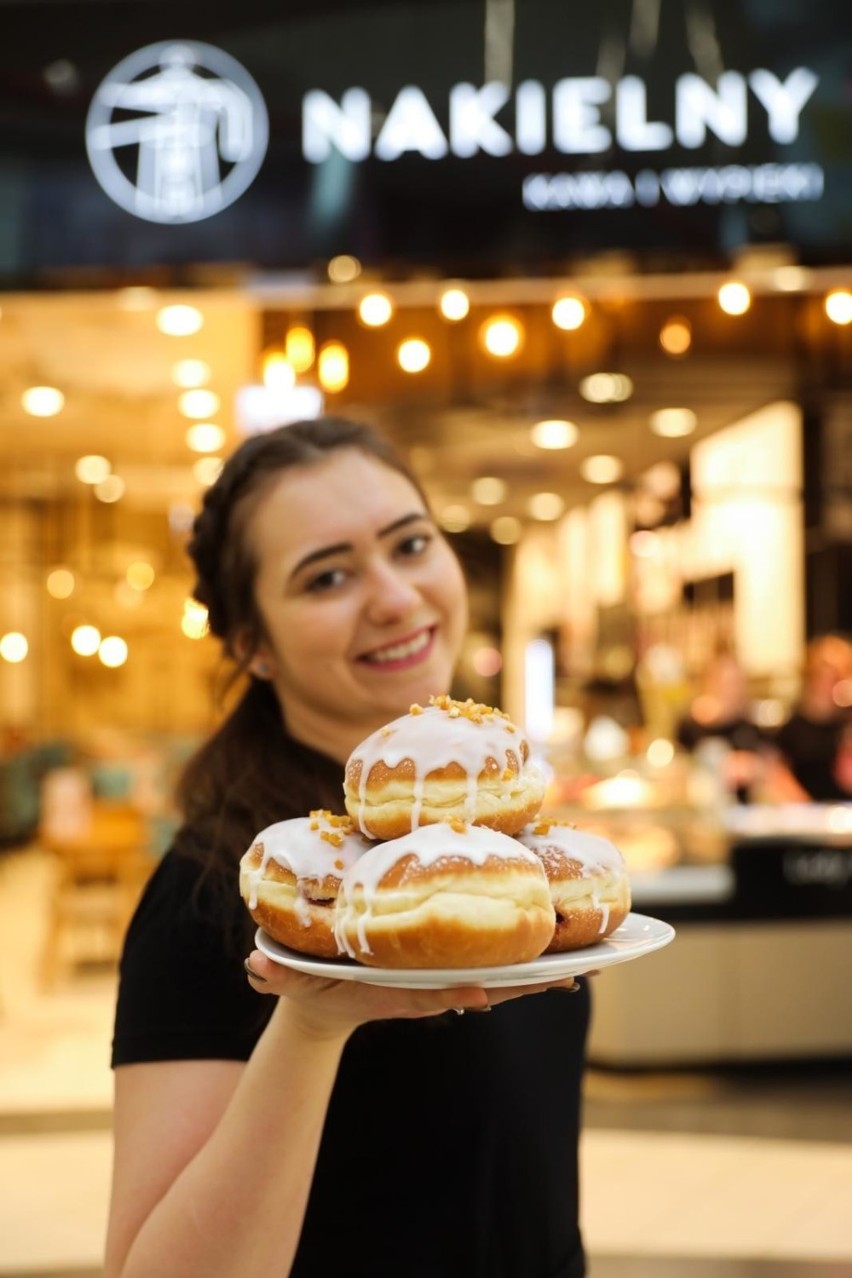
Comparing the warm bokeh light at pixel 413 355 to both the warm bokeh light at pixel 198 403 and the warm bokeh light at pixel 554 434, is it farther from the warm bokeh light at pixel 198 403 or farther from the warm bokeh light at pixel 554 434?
the warm bokeh light at pixel 198 403

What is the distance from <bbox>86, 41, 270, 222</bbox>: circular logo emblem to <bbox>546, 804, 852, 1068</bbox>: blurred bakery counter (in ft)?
10.4

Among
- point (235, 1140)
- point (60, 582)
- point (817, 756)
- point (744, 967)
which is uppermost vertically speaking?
point (60, 582)

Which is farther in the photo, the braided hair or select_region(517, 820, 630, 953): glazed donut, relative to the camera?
the braided hair

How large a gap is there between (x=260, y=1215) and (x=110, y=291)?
447 centimetres

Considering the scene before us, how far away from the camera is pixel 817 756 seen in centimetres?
732

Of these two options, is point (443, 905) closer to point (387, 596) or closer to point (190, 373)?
point (387, 596)

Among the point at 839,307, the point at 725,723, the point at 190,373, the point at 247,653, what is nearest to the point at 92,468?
the point at 190,373

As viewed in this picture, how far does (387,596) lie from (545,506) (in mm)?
13542

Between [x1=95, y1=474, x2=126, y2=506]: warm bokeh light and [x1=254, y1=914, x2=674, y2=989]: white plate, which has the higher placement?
[x1=95, y1=474, x2=126, y2=506]: warm bokeh light

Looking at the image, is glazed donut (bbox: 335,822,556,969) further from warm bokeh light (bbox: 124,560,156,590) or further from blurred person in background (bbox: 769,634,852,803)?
warm bokeh light (bbox: 124,560,156,590)

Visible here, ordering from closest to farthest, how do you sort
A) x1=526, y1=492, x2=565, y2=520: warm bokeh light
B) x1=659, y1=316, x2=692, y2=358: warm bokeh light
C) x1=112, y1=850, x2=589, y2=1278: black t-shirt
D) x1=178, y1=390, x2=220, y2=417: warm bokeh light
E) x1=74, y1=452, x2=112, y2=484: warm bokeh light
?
x1=112, y1=850, x2=589, y2=1278: black t-shirt, x1=659, y1=316, x2=692, y2=358: warm bokeh light, x1=178, y1=390, x2=220, y2=417: warm bokeh light, x1=526, y1=492, x2=565, y2=520: warm bokeh light, x1=74, y1=452, x2=112, y2=484: warm bokeh light

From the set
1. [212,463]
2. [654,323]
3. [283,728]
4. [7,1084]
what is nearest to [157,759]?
[212,463]

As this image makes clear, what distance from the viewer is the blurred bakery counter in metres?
5.61

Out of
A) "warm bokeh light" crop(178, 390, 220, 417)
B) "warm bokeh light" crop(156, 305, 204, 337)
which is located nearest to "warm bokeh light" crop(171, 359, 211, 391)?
"warm bokeh light" crop(178, 390, 220, 417)
